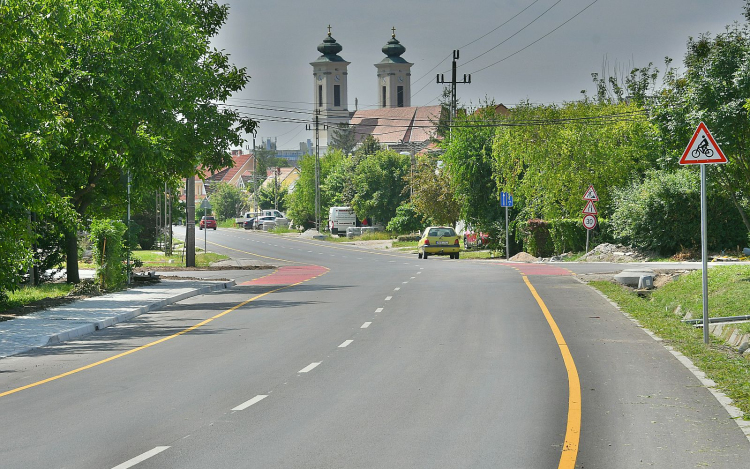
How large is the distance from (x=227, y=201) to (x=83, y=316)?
139 m

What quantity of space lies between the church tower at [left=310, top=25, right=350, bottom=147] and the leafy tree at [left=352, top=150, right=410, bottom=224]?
9427cm

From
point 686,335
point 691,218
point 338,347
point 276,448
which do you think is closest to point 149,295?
point 338,347

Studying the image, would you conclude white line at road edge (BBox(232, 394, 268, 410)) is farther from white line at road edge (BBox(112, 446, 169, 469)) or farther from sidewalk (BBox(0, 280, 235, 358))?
sidewalk (BBox(0, 280, 235, 358))

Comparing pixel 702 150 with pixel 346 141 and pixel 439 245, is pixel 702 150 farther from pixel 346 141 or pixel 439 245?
pixel 346 141

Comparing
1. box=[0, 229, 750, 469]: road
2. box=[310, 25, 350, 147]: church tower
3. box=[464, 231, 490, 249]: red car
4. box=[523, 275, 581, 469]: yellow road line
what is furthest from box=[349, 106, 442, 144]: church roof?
box=[523, 275, 581, 469]: yellow road line

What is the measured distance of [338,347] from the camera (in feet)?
48.1

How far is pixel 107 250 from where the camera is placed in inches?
1054

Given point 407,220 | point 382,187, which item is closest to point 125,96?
point 407,220

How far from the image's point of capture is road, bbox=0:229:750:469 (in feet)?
25.3

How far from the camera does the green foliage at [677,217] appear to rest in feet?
131

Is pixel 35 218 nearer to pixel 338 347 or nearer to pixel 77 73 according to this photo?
pixel 77 73

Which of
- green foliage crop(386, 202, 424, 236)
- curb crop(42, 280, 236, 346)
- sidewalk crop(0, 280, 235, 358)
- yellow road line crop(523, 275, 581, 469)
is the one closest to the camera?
yellow road line crop(523, 275, 581, 469)

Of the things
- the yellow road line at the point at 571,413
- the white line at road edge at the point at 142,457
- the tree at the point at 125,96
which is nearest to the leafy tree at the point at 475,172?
the tree at the point at 125,96

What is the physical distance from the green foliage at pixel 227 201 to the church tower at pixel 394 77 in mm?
43547
